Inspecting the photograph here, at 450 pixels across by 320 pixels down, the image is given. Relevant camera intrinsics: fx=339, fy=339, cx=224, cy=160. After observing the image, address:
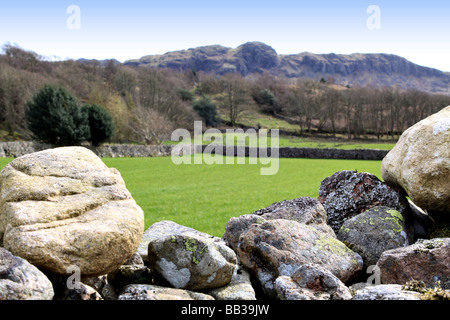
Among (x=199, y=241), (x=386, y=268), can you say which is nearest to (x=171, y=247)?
(x=199, y=241)

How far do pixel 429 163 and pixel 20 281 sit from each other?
604cm

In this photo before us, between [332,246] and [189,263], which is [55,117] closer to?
[189,263]

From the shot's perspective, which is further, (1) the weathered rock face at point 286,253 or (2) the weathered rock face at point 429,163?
(2) the weathered rock face at point 429,163

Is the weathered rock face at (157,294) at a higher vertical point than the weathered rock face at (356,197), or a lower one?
lower

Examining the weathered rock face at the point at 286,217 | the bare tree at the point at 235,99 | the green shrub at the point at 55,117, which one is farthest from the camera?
the bare tree at the point at 235,99

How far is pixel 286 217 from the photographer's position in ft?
20.8

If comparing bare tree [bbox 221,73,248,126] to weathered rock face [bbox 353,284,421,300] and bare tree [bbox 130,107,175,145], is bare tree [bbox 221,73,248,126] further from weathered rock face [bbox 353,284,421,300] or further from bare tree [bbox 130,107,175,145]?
weathered rock face [bbox 353,284,421,300]

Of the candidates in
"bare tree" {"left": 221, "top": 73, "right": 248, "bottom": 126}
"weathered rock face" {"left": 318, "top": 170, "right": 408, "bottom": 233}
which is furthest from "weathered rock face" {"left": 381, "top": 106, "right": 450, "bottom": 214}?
"bare tree" {"left": 221, "top": 73, "right": 248, "bottom": 126}

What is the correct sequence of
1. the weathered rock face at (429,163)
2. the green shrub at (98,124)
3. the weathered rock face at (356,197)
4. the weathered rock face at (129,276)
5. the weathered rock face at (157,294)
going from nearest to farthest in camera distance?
the weathered rock face at (157,294) → the weathered rock face at (129,276) → the weathered rock face at (429,163) → the weathered rock face at (356,197) → the green shrub at (98,124)

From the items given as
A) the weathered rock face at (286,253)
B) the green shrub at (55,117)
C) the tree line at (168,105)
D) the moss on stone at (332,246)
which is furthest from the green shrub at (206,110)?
the weathered rock face at (286,253)

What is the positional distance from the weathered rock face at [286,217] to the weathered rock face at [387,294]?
2077 millimetres

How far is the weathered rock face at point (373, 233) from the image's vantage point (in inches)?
233

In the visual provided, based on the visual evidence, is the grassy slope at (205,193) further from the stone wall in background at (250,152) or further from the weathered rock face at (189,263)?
the stone wall in background at (250,152)

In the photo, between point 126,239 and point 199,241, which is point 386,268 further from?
point 126,239
